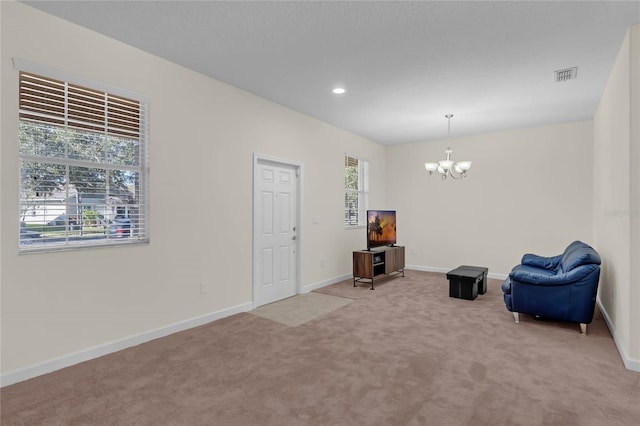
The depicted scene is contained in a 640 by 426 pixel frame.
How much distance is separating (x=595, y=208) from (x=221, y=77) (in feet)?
19.8

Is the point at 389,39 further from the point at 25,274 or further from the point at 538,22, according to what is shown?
the point at 25,274

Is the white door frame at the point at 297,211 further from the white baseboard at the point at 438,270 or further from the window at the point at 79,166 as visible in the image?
the white baseboard at the point at 438,270

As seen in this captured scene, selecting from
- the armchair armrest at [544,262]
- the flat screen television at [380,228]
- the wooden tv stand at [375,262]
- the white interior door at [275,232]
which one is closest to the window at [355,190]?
the flat screen television at [380,228]

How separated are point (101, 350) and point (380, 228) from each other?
181 inches

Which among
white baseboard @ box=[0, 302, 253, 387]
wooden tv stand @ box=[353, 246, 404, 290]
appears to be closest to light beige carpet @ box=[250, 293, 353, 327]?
white baseboard @ box=[0, 302, 253, 387]

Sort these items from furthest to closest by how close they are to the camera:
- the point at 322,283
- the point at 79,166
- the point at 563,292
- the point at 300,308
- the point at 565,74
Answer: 1. the point at 322,283
2. the point at 300,308
3. the point at 565,74
4. the point at 563,292
5. the point at 79,166

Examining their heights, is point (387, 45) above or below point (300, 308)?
above

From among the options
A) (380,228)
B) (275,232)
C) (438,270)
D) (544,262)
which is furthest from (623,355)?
(438,270)

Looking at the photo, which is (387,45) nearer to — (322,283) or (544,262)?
(322,283)

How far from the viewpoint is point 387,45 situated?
10.4 ft

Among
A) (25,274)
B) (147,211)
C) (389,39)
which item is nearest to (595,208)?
(389,39)

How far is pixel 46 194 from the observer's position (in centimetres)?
273

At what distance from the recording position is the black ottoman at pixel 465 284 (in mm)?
4902

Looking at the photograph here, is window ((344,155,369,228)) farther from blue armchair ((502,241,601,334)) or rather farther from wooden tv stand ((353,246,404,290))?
blue armchair ((502,241,601,334))
